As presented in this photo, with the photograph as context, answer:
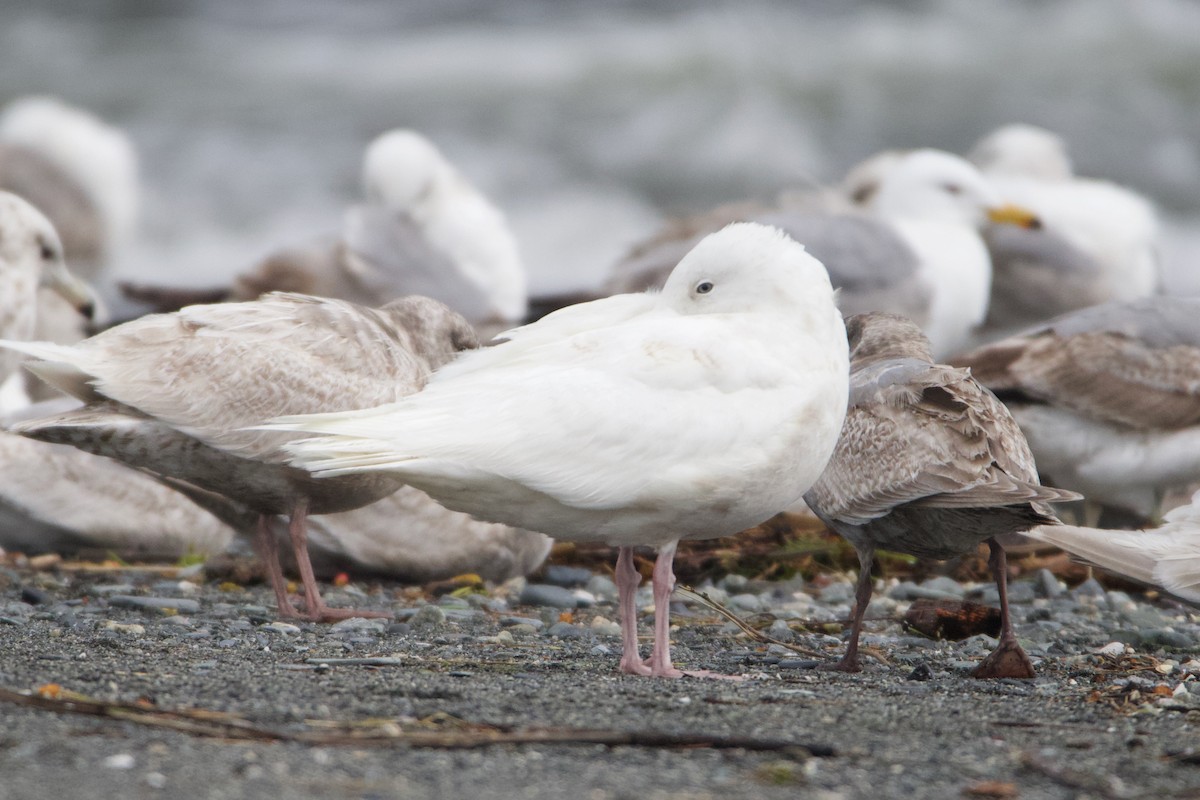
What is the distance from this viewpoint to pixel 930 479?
13.8ft

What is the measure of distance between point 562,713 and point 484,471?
0.66m

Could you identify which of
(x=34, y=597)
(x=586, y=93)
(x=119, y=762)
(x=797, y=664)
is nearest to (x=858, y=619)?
(x=797, y=664)

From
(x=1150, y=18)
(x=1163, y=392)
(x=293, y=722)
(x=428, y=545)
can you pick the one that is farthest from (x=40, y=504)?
(x=1150, y=18)

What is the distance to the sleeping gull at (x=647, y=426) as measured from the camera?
373 centimetres

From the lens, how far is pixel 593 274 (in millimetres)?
15977

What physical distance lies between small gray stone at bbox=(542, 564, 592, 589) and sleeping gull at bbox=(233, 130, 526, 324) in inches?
159

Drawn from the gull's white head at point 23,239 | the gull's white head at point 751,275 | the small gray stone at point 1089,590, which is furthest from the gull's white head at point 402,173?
the gull's white head at point 751,275

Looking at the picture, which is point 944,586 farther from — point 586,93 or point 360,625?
point 586,93

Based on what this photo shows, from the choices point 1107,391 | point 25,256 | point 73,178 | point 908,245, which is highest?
point 908,245

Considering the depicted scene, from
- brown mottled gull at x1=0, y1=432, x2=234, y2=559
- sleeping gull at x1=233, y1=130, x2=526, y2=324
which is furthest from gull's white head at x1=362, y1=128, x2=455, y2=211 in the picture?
brown mottled gull at x1=0, y1=432, x2=234, y2=559

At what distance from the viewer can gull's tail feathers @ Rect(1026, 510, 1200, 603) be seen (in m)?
4.28

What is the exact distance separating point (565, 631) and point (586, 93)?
15.1 meters

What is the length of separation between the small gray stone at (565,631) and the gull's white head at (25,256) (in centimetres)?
312

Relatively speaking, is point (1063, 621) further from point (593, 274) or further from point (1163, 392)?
point (593, 274)
